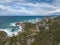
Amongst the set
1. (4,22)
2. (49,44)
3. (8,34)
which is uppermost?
(4,22)

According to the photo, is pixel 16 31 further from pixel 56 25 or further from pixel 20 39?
pixel 56 25

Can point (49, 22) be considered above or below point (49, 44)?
above

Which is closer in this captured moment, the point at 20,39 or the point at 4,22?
the point at 20,39

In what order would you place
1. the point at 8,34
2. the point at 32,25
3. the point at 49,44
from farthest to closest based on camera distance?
the point at 32,25
the point at 8,34
the point at 49,44

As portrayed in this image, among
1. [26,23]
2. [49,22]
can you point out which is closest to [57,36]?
[49,22]

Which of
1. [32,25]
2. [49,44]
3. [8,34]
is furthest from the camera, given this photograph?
[32,25]

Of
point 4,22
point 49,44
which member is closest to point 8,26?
point 4,22
